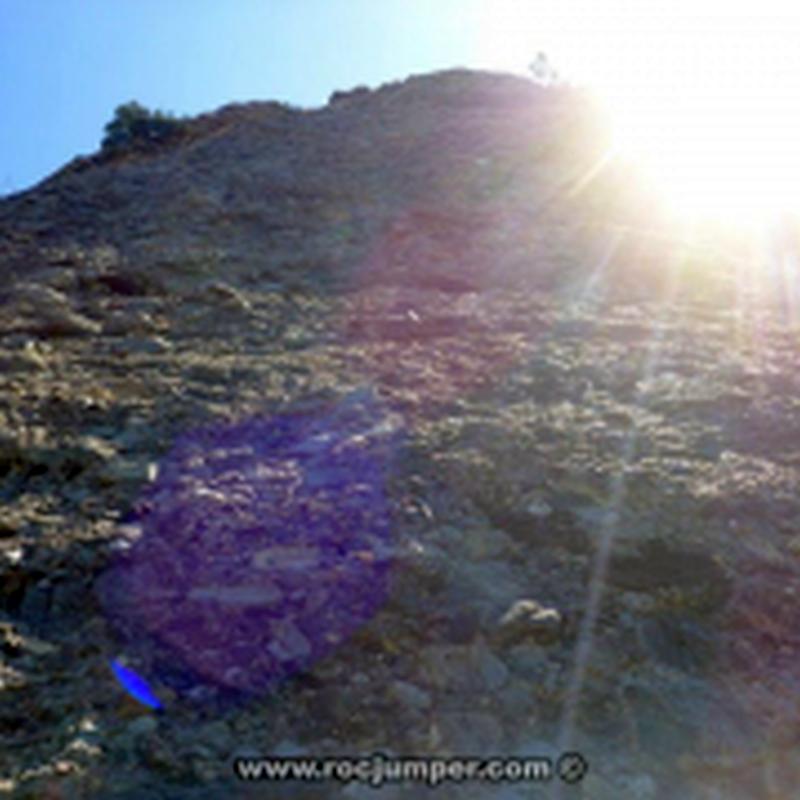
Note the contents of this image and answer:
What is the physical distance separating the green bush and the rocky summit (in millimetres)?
8799

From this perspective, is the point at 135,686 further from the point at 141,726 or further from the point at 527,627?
the point at 527,627

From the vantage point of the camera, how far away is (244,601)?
3.14 m

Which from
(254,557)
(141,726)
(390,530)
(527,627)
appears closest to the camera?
(141,726)

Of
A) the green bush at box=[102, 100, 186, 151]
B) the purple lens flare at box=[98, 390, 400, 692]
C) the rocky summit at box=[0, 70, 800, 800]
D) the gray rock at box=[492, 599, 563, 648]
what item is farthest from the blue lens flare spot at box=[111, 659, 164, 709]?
the green bush at box=[102, 100, 186, 151]

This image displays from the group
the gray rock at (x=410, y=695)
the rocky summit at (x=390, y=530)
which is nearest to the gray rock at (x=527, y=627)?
the rocky summit at (x=390, y=530)

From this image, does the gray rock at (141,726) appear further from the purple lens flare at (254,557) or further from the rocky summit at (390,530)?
the purple lens flare at (254,557)

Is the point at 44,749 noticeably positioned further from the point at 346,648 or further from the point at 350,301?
the point at 350,301

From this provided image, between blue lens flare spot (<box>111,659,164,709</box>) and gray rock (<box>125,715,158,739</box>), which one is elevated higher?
blue lens flare spot (<box>111,659,164,709</box>)

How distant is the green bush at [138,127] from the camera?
1622 cm

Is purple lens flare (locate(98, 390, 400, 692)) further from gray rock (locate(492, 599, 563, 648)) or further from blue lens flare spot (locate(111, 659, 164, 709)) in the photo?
gray rock (locate(492, 599, 563, 648))

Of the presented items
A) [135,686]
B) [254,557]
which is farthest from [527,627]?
[135,686]

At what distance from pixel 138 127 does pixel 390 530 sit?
14.6 m

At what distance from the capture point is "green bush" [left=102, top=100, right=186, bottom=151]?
1622cm

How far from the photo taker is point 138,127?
54.6 ft
